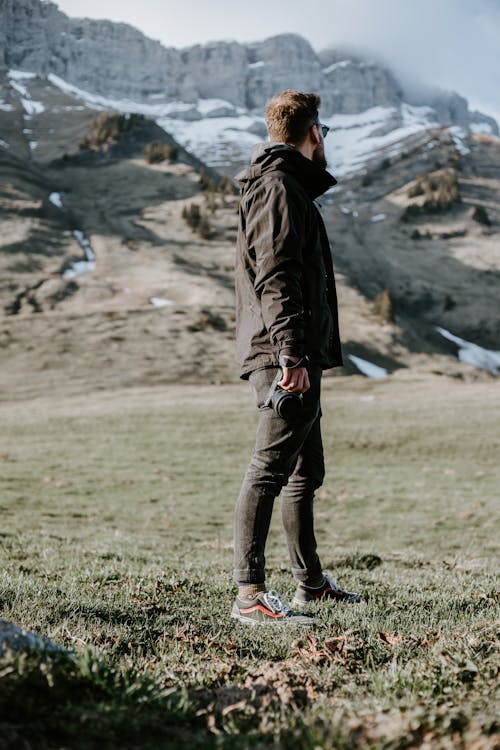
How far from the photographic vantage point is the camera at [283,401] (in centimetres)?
523

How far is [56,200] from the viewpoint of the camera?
10362 centimetres

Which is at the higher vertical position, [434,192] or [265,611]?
[434,192]

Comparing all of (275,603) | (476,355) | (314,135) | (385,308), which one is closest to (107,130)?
(385,308)

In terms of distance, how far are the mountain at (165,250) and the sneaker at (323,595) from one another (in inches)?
960

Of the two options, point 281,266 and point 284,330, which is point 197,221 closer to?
point 281,266

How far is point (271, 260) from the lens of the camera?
5.32 meters

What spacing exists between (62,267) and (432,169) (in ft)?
319

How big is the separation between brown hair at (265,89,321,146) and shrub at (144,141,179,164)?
126m

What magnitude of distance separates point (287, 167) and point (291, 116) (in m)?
0.48

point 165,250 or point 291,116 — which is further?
point 165,250

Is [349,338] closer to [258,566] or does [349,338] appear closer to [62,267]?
[62,267]

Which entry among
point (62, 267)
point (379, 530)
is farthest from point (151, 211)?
point (379, 530)

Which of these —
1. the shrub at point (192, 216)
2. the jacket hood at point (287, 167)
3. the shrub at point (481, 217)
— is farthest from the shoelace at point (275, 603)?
the shrub at point (481, 217)

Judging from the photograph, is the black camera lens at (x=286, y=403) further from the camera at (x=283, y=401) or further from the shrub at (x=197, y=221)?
the shrub at (x=197, y=221)
